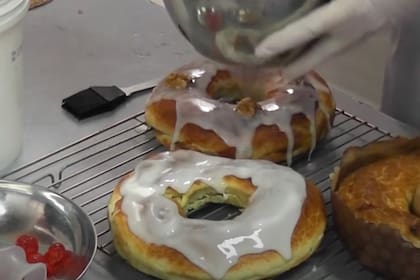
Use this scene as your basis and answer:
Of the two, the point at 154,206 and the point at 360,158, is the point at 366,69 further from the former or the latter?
the point at 154,206

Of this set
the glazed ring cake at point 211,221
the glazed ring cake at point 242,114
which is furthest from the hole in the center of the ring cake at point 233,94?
the glazed ring cake at point 211,221

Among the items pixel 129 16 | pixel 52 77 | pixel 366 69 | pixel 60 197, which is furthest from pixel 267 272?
pixel 366 69

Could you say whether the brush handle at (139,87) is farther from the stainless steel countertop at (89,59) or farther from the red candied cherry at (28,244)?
the red candied cherry at (28,244)

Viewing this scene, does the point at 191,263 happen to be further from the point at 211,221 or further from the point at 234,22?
the point at 234,22

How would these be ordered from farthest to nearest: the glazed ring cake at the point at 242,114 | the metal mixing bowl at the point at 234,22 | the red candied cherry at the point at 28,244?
the glazed ring cake at the point at 242,114, the red candied cherry at the point at 28,244, the metal mixing bowl at the point at 234,22

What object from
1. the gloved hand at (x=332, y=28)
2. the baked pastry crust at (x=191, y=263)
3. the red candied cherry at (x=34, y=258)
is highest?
the gloved hand at (x=332, y=28)

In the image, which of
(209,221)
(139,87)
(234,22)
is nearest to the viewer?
(234,22)

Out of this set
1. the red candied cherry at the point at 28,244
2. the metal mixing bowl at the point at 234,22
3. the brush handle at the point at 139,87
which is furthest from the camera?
the brush handle at the point at 139,87

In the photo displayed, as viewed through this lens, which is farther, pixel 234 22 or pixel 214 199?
pixel 214 199

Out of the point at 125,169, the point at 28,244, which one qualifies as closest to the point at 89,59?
the point at 125,169
